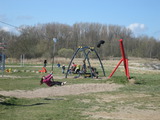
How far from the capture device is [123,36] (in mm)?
99312

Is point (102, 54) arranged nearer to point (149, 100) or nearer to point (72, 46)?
point (72, 46)

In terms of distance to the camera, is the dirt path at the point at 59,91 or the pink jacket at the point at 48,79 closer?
the dirt path at the point at 59,91

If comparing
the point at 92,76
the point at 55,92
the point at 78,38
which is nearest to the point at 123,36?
the point at 78,38

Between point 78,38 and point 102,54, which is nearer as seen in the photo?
point 102,54

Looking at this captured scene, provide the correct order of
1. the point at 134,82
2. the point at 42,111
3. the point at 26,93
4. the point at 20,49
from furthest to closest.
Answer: the point at 20,49
the point at 134,82
the point at 26,93
the point at 42,111

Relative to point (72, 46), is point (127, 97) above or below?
below

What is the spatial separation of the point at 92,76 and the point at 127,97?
1151cm

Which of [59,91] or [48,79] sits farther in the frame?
Answer: [48,79]

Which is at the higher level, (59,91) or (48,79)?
(48,79)

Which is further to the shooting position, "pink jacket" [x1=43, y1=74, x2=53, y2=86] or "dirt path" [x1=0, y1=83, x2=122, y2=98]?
"pink jacket" [x1=43, y1=74, x2=53, y2=86]

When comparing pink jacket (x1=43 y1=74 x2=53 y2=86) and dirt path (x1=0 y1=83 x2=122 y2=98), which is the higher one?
pink jacket (x1=43 y1=74 x2=53 y2=86)

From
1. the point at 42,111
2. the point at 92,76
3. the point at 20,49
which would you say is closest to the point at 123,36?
the point at 20,49

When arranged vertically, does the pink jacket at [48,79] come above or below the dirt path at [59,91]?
above

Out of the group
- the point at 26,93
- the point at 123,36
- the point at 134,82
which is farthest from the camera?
the point at 123,36
